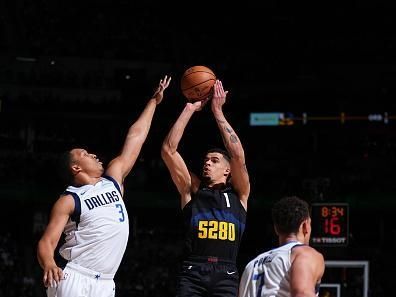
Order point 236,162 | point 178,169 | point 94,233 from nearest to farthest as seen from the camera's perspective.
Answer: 1. point 94,233
2. point 236,162
3. point 178,169

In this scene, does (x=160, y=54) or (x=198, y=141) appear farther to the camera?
(x=160, y=54)

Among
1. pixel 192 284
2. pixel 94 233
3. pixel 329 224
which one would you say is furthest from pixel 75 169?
pixel 329 224

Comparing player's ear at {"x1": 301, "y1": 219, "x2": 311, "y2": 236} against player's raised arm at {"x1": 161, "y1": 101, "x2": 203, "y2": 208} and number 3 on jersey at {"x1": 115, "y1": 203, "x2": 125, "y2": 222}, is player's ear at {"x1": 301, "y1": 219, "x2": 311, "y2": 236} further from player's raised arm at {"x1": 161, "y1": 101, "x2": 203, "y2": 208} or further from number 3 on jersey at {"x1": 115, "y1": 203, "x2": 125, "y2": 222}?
player's raised arm at {"x1": 161, "y1": 101, "x2": 203, "y2": 208}

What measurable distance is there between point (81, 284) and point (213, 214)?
1.35 metres

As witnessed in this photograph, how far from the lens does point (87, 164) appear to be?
290 inches

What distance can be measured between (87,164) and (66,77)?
22.0m

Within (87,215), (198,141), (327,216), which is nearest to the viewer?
(87,215)

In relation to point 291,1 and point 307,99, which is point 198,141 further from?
point 291,1

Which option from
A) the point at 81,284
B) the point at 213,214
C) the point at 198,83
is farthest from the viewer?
the point at 198,83

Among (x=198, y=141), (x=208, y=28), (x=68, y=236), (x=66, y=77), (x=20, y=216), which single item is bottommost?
(x=68, y=236)

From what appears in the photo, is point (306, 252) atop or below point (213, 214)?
below

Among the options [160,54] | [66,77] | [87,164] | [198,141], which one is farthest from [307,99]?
Answer: [87,164]

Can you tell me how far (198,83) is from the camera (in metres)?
8.38

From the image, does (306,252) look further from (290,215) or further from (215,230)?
(215,230)
